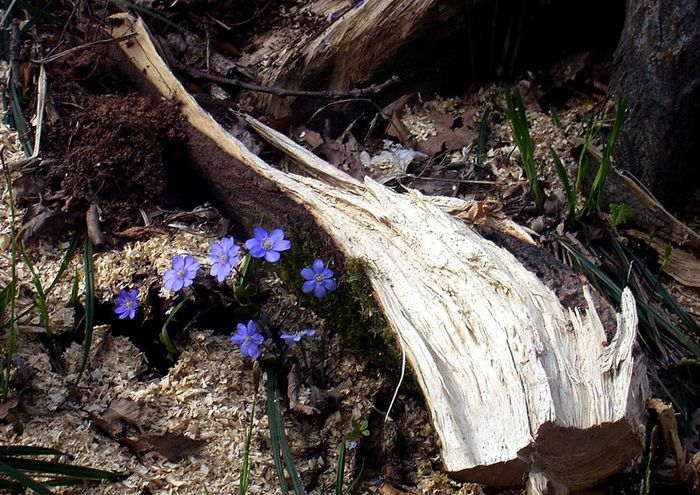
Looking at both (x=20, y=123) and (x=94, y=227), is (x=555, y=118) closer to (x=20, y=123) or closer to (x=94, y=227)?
(x=94, y=227)


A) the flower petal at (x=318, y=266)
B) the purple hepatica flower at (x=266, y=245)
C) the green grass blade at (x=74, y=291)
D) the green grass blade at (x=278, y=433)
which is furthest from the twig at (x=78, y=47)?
the green grass blade at (x=278, y=433)

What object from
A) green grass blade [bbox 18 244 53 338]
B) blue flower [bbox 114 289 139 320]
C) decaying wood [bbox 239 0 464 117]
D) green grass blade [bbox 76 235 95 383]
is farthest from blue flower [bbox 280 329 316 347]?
decaying wood [bbox 239 0 464 117]

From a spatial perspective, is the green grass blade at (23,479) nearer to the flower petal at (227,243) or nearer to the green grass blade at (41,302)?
the green grass blade at (41,302)

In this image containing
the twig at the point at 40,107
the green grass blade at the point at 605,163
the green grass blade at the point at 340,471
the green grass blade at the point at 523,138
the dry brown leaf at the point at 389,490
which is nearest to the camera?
the green grass blade at the point at 340,471

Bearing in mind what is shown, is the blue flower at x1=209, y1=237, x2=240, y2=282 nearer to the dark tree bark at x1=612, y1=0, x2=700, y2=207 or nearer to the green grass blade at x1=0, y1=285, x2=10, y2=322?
the green grass blade at x1=0, y1=285, x2=10, y2=322

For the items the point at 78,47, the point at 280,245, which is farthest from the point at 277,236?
the point at 78,47
